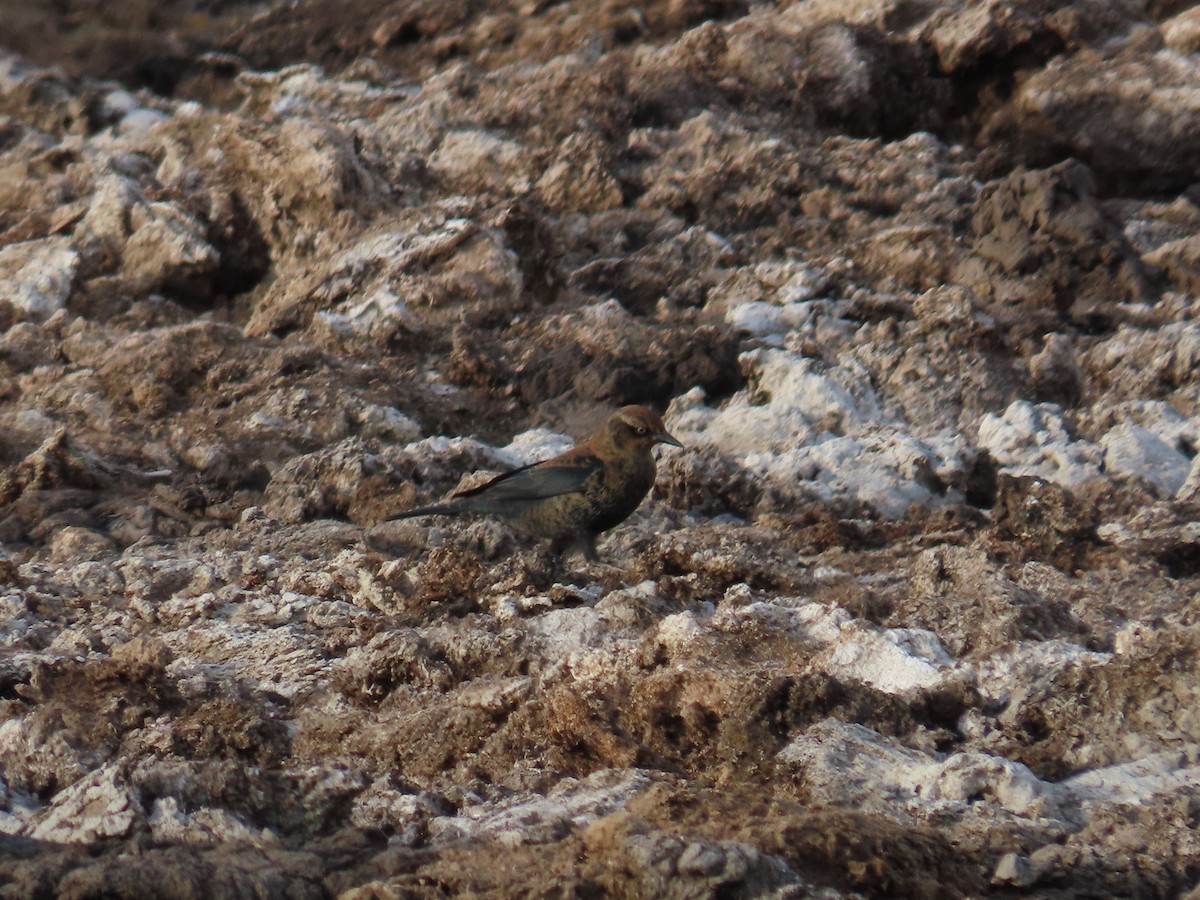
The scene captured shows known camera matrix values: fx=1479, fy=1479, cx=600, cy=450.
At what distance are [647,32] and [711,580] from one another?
5.91 m

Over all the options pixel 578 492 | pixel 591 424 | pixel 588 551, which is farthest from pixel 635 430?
pixel 591 424

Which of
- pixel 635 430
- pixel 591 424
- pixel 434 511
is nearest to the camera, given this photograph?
pixel 434 511

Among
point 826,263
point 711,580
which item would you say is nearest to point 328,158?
point 826,263

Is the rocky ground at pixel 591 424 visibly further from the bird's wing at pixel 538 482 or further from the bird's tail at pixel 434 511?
the bird's wing at pixel 538 482

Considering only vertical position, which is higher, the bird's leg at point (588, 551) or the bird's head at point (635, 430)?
the bird's head at point (635, 430)

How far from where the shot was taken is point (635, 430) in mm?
5629

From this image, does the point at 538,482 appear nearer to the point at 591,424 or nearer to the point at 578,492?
the point at 578,492

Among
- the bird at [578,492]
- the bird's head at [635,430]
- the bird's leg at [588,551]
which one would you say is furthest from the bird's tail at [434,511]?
the bird's head at [635,430]

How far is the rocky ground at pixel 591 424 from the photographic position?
3.50 meters

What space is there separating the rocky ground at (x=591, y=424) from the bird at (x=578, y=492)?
14cm

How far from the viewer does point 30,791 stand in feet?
12.5

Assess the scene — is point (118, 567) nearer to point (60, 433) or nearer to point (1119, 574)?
point (60, 433)

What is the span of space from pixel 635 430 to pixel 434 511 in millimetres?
828

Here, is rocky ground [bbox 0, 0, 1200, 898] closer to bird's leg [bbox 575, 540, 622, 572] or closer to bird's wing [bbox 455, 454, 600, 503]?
bird's leg [bbox 575, 540, 622, 572]
